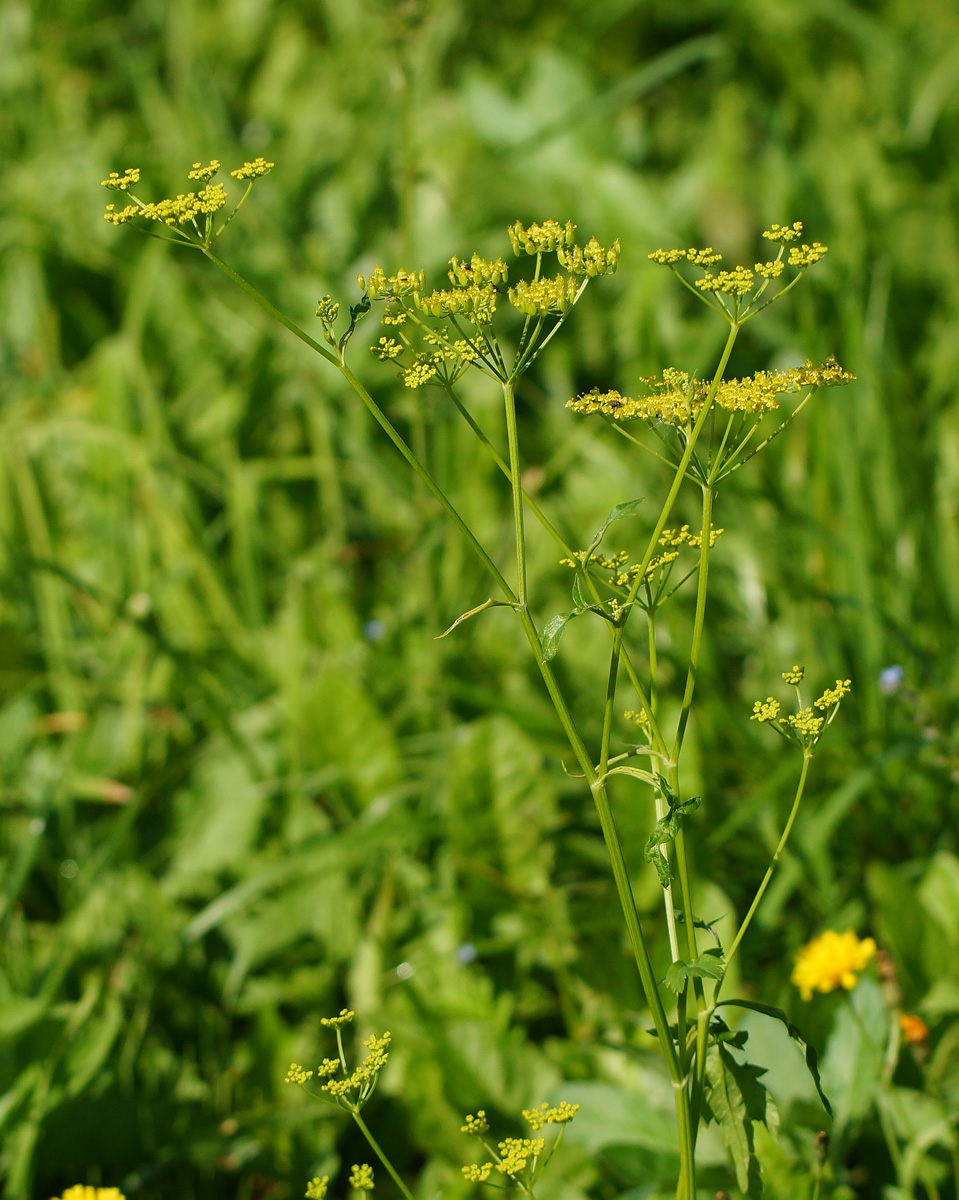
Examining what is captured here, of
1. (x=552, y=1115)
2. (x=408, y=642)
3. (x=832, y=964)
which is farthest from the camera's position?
(x=408, y=642)

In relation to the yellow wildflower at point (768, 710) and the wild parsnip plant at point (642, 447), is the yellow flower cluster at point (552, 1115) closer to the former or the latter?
the wild parsnip plant at point (642, 447)

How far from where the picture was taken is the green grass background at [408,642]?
175 centimetres

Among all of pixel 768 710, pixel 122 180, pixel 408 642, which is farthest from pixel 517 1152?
pixel 408 642

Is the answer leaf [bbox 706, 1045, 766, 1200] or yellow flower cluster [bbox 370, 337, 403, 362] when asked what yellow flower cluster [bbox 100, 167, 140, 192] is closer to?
yellow flower cluster [bbox 370, 337, 403, 362]

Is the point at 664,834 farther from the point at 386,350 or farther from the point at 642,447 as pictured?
the point at 386,350

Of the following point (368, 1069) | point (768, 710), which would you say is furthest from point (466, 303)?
point (368, 1069)

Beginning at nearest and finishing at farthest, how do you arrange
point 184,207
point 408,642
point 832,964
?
1. point 184,207
2. point 832,964
3. point 408,642

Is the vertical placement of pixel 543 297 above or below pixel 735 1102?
above

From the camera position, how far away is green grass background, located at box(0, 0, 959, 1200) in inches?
69.0

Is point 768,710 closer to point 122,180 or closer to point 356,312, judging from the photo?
point 356,312

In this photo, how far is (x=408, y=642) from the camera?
2.50 m

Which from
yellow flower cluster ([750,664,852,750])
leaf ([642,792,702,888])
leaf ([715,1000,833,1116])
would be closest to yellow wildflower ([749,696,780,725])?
yellow flower cluster ([750,664,852,750])

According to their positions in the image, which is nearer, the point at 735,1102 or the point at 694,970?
the point at 694,970

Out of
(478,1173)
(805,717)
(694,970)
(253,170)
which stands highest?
(253,170)
